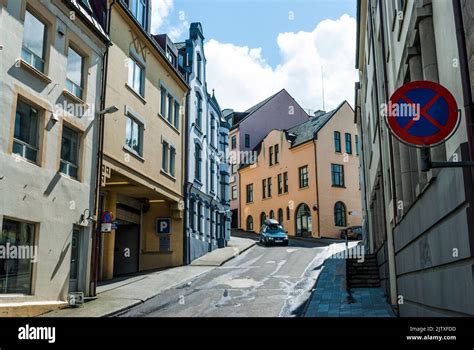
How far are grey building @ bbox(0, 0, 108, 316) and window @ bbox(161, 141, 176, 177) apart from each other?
6503 millimetres

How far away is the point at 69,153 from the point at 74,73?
2.20 m

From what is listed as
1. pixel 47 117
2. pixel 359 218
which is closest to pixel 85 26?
pixel 47 117

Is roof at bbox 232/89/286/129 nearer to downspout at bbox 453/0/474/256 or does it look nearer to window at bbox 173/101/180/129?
window at bbox 173/101/180/129

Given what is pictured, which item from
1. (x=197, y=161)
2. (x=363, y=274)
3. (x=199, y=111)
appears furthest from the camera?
(x=197, y=161)

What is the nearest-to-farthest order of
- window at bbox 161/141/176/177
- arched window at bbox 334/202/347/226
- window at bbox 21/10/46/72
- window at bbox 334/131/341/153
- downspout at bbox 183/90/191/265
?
window at bbox 21/10/46/72 → window at bbox 161/141/176/177 → downspout at bbox 183/90/191/265 → arched window at bbox 334/202/347/226 → window at bbox 334/131/341/153

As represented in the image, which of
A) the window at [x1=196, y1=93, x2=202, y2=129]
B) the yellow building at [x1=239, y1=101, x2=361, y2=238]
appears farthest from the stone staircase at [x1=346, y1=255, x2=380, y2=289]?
the yellow building at [x1=239, y1=101, x2=361, y2=238]

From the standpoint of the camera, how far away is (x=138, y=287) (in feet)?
54.1

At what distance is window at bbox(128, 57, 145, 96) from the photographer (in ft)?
60.4

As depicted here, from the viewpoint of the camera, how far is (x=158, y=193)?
21141mm

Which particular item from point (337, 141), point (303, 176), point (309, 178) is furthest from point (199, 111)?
point (337, 141)

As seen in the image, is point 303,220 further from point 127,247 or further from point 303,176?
point 127,247

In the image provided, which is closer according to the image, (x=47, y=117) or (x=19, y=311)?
(x=19, y=311)

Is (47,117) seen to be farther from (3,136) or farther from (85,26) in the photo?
(85,26)
